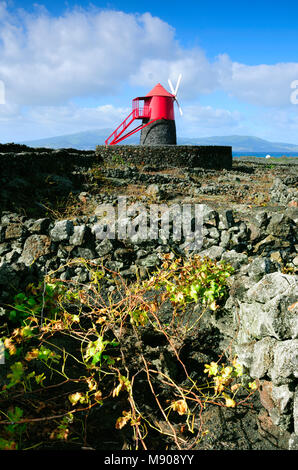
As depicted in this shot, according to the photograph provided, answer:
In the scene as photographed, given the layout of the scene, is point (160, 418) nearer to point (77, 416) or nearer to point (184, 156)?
point (77, 416)

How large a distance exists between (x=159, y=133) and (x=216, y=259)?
18.3 m

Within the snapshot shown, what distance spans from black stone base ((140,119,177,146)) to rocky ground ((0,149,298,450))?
9.71 metres

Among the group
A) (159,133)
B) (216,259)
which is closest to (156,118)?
(159,133)

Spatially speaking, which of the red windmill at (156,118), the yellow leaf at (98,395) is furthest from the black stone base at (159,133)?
the yellow leaf at (98,395)

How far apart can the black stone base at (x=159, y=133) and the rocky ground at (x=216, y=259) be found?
31.9 feet

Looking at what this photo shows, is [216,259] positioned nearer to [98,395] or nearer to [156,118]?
[98,395]

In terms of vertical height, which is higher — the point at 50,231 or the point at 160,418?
the point at 50,231

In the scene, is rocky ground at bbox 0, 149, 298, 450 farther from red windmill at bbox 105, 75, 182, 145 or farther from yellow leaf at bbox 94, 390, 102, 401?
red windmill at bbox 105, 75, 182, 145

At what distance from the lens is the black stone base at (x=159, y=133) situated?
2166 cm

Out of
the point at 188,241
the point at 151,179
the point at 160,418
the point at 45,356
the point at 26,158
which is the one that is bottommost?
the point at 160,418

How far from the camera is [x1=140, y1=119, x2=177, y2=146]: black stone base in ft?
71.1

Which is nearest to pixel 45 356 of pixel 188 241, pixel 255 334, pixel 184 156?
pixel 255 334

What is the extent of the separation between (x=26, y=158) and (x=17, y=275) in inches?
321
